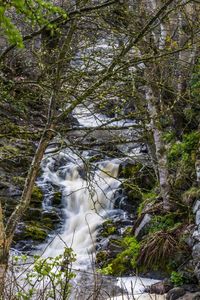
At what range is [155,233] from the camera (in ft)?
25.6

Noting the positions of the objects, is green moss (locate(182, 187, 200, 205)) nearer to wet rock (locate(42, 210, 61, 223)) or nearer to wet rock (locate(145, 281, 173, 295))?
wet rock (locate(145, 281, 173, 295))

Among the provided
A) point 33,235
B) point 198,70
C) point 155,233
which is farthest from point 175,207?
point 33,235

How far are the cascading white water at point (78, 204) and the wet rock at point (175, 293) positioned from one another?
2749 millimetres

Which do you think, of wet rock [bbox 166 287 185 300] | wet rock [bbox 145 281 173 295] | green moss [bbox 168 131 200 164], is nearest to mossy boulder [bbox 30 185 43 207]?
green moss [bbox 168 131 200 164]

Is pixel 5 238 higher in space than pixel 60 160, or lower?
lower

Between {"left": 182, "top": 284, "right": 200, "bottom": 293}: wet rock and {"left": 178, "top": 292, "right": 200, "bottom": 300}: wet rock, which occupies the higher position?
{"left": 182, "top": 284, "right": 200, "bottom": 293}: wet rock

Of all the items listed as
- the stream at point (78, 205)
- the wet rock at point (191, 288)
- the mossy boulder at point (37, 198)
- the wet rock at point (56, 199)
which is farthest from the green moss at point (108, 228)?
the wet rock at point (191, 288)

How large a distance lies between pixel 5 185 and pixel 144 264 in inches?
216

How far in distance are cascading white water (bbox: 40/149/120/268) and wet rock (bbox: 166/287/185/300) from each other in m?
2.75

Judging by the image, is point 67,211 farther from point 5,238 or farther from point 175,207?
point 5,238

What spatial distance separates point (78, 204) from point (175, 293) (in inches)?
224

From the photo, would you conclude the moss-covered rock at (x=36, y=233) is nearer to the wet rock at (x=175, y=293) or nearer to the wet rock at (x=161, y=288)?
the wet rock at (x=161, y=288)

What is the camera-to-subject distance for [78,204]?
462 inches

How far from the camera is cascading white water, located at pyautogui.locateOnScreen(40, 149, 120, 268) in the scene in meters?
9.94
